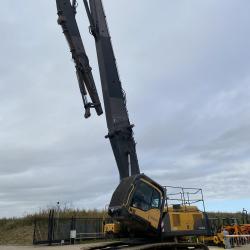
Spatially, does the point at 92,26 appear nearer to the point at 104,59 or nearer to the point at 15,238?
the point at 104,59

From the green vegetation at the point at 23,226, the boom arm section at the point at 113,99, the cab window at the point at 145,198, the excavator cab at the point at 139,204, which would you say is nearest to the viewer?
the excavator cab at the point at 139,204

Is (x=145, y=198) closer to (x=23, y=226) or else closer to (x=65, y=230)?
(x=65, y=230)

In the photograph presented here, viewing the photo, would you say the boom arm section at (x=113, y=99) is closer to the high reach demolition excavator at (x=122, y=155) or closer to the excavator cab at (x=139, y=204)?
the high reach demolition excavator at (x=122, y=155)

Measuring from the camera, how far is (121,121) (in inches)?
587

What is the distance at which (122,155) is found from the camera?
14.4 m

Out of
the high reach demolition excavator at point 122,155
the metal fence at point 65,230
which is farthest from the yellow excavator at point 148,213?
the metal fence at point 65,230

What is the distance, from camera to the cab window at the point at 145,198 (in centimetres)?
1166

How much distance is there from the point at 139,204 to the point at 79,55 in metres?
6.36

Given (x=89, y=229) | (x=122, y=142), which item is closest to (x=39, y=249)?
(x=89, y=229)

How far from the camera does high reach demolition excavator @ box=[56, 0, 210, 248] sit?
38.3 feet

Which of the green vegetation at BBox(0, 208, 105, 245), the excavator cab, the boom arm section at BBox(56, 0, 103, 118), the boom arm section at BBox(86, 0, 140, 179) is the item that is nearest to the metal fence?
the green vegetation at BBox(0, 208, 105, 245)

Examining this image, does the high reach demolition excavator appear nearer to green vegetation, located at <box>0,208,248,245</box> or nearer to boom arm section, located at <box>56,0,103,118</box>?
boom arm section, located at <box>56,0,103,118</box>

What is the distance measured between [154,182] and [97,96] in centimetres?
446

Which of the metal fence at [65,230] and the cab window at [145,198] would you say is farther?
the metal fence at [65,230]
